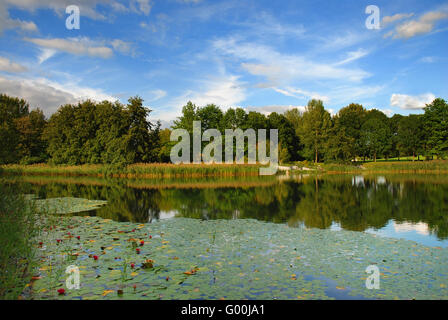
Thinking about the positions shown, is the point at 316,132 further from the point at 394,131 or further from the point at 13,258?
the point at 13,258

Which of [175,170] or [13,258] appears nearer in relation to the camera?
[13,258]

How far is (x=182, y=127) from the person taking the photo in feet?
169

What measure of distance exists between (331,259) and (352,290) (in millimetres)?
1595

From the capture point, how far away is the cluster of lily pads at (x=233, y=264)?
506cm

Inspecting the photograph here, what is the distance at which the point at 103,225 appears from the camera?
1044 cm

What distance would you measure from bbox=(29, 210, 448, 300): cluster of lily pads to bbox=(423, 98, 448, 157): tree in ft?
161

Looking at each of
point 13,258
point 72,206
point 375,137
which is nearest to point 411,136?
point 375,137

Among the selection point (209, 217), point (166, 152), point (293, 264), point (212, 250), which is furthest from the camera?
point (166, 152)

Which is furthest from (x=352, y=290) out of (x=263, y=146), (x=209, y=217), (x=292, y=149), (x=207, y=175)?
(x=292, y=149)

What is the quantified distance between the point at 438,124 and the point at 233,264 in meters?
54.5

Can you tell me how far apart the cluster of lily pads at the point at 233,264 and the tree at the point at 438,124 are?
48931 mm

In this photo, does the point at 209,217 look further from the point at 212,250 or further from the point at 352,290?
the point at 352,290

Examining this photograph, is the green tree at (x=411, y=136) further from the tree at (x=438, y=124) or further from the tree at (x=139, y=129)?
the tree at (x=139, y=129)

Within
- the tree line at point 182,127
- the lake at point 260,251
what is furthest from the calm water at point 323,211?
the tree line at point 182,127
